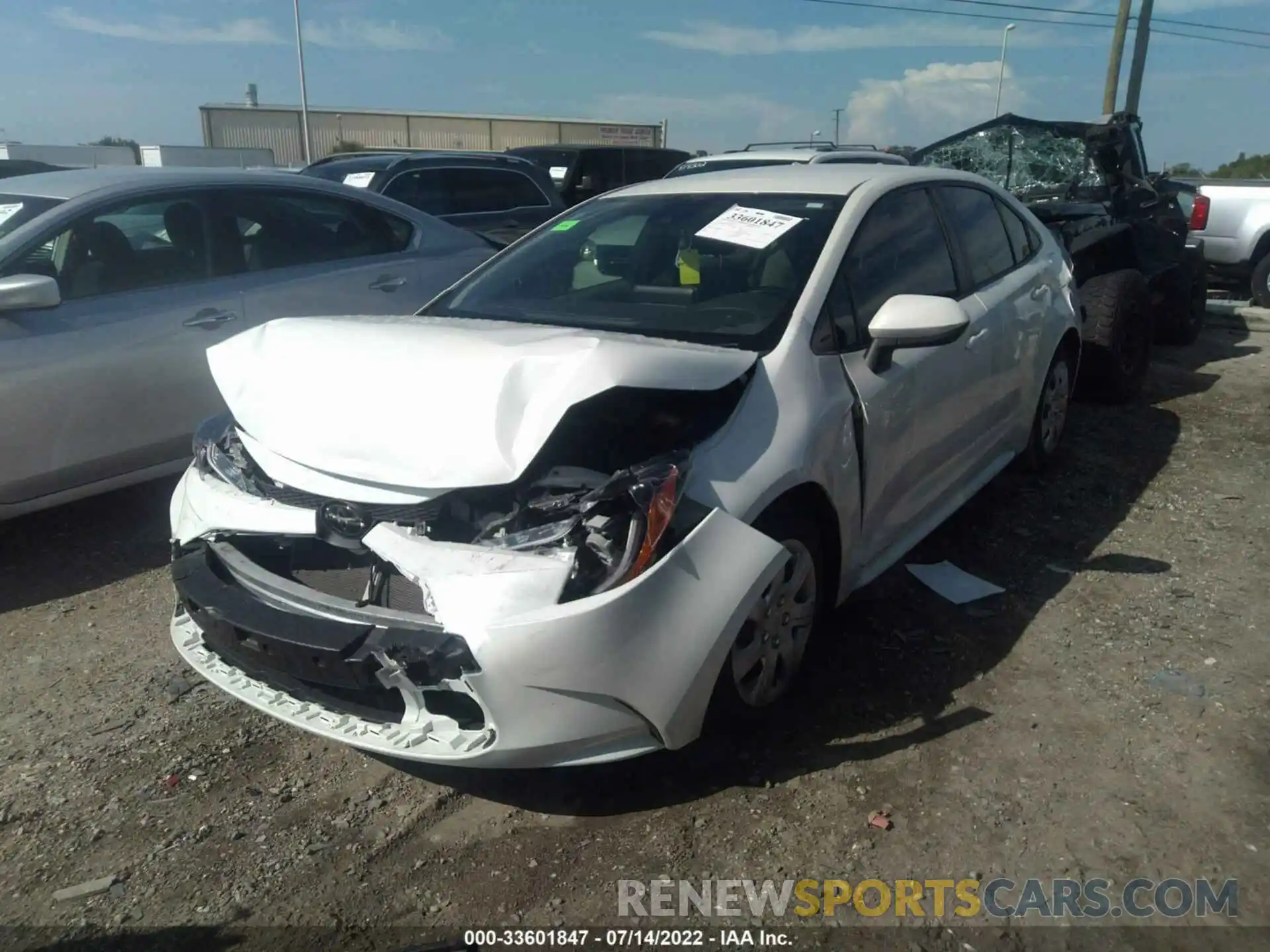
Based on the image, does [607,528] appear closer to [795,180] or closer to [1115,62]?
[795,180]

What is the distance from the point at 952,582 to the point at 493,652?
8.10 ft

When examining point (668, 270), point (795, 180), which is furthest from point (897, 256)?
point (668, 270)

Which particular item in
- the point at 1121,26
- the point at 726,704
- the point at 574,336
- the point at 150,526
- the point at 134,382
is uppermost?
the point at 1121,26

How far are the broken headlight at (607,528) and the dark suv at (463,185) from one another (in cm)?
635

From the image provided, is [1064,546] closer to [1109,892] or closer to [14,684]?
[1109,892]

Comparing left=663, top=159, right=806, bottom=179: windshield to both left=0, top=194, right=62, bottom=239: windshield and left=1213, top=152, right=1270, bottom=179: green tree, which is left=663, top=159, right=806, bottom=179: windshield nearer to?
left=0, top=194, right=62, bottom=239: windshield

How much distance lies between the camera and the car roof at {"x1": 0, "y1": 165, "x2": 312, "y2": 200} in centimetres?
468

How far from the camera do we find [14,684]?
3504 mm

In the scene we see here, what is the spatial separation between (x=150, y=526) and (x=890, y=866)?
383cm

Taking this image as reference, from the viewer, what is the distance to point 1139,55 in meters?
Result: 20.4

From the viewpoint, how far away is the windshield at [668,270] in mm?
3348

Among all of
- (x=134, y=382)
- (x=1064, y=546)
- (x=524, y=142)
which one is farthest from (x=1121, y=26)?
(x=524, y=142)

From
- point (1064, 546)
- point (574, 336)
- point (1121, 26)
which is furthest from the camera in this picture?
point (1121, 26)

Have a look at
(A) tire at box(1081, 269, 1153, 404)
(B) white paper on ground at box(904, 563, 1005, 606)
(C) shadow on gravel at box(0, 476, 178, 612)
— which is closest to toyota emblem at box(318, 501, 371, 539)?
(C) shadow on gravel at box(0, 476, 178, 612)
